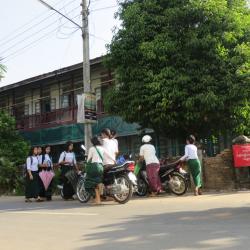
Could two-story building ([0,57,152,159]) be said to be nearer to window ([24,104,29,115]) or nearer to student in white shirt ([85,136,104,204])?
window ([24,104,29,115])

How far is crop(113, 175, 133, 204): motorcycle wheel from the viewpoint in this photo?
42.3 ft

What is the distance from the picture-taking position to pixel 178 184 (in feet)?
48.3

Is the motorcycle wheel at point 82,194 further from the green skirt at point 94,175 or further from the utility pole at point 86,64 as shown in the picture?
the utility pole at point 86,64

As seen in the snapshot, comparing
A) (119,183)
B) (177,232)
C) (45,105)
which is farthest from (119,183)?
(45,105)

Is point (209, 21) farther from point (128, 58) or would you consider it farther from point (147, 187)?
point (147, 187)

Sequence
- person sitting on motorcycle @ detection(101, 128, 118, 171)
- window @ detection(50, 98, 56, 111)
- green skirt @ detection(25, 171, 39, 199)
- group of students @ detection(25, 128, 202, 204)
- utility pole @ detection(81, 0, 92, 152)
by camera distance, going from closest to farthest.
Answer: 1. group of students @ detection(25, 128, 202, 204)
2. person sitting on motorcycle @ detection(101, 128, 118, 171)
3. green skirt @ detection(25, 171, 39, 199)
4. utility pole @ detection(81, 0, 92, 152)
5. window @ detection(50, 98, 56, 111)

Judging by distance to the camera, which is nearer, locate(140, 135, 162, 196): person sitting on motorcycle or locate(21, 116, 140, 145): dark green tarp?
locate(140, 135, 162, 196): person sitting on motorcycle

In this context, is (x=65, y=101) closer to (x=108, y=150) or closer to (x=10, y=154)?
(x=10, y=154)

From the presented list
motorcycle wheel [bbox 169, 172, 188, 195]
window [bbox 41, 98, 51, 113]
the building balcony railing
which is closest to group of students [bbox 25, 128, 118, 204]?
motorcycle wheel [bbox 169, 172, 188, 195]

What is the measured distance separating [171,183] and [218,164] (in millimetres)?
1921

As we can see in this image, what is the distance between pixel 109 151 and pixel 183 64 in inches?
185

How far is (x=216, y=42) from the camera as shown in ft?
54.5

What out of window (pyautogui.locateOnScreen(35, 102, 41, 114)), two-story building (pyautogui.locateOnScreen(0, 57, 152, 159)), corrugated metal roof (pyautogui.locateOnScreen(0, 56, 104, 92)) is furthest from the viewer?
window (pyautogui.locateOnScreen(35, 102, 41, 114))

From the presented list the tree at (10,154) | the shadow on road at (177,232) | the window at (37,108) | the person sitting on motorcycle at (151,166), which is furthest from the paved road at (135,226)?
the window at (37,108)
